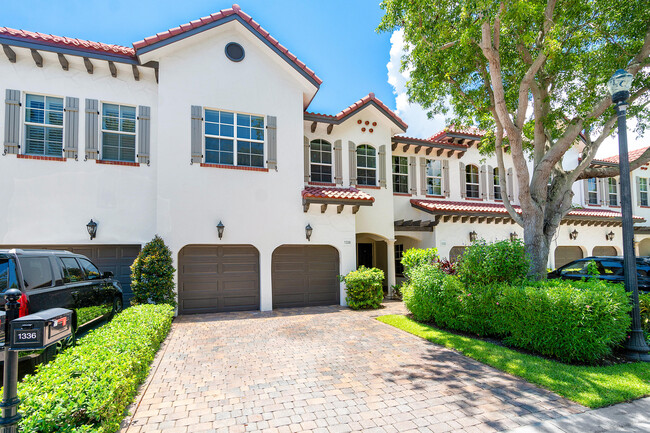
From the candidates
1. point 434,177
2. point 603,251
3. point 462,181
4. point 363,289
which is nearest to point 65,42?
point 363,289

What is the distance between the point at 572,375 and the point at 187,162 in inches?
429

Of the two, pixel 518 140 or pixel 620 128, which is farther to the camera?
pixel 518 140

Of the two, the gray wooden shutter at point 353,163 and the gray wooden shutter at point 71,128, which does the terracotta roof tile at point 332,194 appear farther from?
the gray wooden shutter at point 71,128

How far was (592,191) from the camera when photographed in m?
19.7

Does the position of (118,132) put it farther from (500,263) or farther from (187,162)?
(500,263)

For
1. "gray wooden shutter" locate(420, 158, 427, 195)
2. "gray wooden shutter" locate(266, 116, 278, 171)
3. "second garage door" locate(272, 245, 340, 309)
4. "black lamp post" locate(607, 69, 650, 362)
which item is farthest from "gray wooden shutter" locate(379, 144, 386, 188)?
"black lamp post" locate(607, 69, 650, 362)

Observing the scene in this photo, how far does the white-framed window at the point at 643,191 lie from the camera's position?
2095 centimetres

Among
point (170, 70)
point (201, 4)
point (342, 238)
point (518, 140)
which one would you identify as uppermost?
point (201, 4)

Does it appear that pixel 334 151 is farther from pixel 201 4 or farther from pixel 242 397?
pixel 242 397

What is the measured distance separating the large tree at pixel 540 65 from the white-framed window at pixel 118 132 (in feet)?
27.5

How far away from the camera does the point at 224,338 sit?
8188 millimetres

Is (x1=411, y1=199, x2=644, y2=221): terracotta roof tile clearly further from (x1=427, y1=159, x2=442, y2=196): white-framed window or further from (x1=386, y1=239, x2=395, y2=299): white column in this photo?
(x1=386, y1=239, x2=395, y2=299): white column

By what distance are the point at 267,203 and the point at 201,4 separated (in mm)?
7270

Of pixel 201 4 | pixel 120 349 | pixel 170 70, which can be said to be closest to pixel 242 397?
pixel 120 349
